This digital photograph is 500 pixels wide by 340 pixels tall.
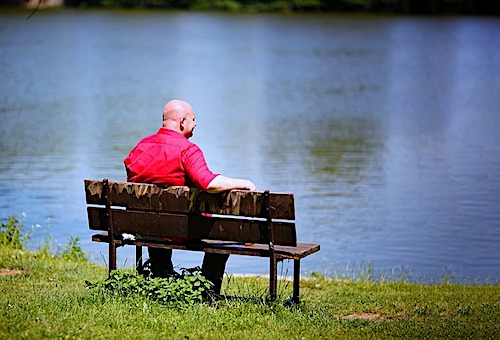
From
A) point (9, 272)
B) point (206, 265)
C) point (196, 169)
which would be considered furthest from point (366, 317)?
point (9, 272)

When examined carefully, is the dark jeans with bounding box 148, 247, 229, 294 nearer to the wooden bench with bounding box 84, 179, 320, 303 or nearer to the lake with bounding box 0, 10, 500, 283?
the wooden bench with bounding box 84, 179, 320, 303

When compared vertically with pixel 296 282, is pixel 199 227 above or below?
above

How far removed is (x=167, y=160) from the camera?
7332 mm

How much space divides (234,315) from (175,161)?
1195 millimetres

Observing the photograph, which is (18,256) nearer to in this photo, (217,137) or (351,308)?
(351,308)

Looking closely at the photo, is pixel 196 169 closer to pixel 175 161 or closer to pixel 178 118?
pixel 175 161

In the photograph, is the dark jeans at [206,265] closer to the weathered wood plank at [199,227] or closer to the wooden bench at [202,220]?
the wooden bench at [202,220]

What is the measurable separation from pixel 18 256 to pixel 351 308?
3.56 metres

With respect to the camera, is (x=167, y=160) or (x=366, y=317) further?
(x=366, y=317)

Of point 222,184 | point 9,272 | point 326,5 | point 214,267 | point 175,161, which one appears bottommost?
point 9,272

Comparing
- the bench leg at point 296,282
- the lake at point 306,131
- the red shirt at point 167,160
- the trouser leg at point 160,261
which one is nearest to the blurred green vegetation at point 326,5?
the lake at point 306,131

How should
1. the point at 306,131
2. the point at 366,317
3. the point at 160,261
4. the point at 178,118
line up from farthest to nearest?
the point at 306,131 → the point at 160,261 → the point at 366,317 → the point at 178,118

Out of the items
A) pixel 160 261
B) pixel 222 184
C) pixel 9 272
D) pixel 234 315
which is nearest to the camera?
pixel 234 315

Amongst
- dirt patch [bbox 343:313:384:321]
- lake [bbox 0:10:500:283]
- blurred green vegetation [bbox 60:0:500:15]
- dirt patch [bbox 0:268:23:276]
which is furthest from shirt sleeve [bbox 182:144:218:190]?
blurred green vegetation [bbox 60:0:500:15]
